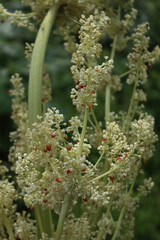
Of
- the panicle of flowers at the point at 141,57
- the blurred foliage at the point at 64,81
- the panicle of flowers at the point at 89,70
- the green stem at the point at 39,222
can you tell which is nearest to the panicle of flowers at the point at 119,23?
the panicle of flowers at the point at 141,57

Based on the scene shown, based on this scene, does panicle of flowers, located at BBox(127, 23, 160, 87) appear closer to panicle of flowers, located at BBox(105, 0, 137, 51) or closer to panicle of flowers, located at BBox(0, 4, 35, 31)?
panicle of flowers, located at BBox(105, 0, 137, 51)

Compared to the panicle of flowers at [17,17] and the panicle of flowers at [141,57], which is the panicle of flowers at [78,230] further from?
the panicle of flowers at [17,17]

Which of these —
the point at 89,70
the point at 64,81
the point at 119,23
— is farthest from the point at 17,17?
the point at 64,81

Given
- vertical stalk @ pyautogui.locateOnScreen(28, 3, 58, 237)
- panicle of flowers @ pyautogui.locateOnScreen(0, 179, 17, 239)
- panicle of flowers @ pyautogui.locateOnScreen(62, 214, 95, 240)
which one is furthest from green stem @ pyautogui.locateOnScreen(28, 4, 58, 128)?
panicle of flowers @ pyautogui.locateOnScreen(62, 214, 95, 240)

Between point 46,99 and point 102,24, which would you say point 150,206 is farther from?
point 102,24

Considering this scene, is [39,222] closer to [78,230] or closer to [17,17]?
[78,230]

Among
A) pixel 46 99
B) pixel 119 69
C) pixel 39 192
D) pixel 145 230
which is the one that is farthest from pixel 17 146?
pixel 119 69
